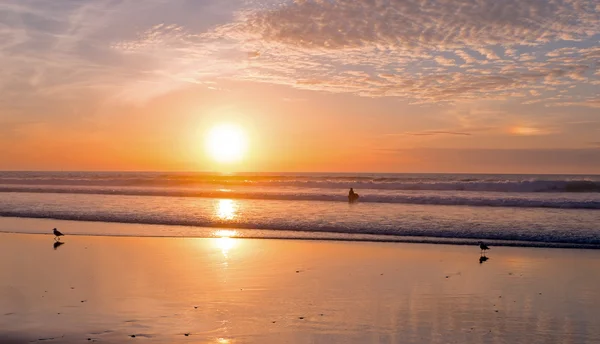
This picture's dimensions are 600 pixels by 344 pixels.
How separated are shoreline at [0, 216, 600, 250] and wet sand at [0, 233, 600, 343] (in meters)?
1.64

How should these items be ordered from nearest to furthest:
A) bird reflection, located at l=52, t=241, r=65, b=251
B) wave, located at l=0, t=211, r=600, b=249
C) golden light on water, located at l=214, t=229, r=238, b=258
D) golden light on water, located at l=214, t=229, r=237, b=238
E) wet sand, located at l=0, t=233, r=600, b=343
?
1. wet sand, located at l=0, t=233, r=600, b=343
2. golden light on water, located at l=214, t=229, r=238, b=258
3. bird reflection, located at l=52, t=241, r=65, b=251
4. wave, located at l=0, t=211, r=600, b=249
5. golden light on water, located at l=214, t=229, r=237, b=238

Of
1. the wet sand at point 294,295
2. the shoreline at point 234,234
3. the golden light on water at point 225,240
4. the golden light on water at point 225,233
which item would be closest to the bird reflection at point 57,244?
the wet sand at point 294,295

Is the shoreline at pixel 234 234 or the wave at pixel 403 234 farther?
the wave at pixel 403 234

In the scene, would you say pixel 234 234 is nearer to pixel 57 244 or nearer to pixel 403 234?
pixel 57 244

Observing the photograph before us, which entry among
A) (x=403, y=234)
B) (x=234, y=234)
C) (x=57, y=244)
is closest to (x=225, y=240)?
(x=234, y=234)

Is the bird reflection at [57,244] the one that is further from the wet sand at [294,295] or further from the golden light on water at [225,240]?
the golden light on water at [225,240]

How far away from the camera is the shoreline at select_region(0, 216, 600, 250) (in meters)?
17.6

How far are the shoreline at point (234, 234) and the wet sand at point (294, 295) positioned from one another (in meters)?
1.64

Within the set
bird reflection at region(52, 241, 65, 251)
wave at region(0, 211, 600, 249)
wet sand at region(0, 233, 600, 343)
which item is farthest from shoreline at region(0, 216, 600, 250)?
bird reflection at region(52, 241, 65, 251)

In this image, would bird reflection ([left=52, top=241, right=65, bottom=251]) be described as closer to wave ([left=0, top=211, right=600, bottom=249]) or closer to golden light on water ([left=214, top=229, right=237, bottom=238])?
wave ([left=0, top=211, right=600, bottom=249])

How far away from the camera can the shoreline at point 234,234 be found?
17.6 metres

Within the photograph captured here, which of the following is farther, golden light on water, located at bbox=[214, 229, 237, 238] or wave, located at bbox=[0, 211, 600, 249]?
golden light on water, located at bbox=[214, 229, 237, 238]

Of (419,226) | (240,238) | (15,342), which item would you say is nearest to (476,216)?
(419,226)

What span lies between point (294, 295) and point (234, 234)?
9.46 m
